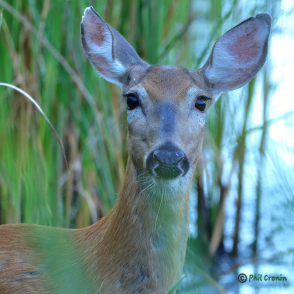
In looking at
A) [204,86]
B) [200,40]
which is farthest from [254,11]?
[204,86]

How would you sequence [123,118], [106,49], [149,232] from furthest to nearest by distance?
[123,118] → [106,49] → [149,232]

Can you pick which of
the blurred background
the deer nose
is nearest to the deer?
the deer nose

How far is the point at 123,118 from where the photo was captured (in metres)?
4.59

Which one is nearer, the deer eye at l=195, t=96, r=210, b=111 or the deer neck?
the deer neck

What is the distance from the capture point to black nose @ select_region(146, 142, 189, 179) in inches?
109

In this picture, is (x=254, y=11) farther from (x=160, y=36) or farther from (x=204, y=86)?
(x=204, y=86)

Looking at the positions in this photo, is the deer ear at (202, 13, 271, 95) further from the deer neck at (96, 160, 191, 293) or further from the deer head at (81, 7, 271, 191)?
the deer neck at (96, 160, 191, 293)

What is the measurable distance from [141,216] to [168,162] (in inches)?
18.0

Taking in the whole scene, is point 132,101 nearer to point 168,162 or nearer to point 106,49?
point 106,49

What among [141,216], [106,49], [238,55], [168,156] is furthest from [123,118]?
[168,156]

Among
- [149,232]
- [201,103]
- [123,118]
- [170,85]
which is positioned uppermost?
[170,85]

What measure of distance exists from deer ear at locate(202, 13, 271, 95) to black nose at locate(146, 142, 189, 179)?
826mm

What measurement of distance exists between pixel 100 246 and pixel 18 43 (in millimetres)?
1899

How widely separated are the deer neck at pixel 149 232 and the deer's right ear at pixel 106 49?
0.66 metres
